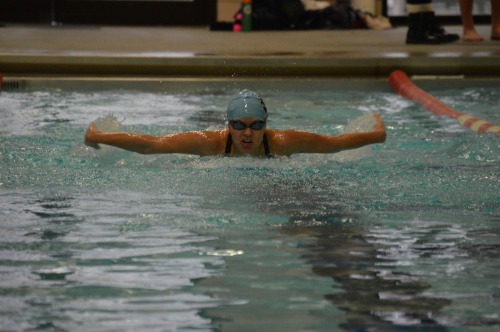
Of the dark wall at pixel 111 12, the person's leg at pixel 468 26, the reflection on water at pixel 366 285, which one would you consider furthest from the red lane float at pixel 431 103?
the dark wall at pixel 111 12

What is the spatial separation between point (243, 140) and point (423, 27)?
5.58 meters

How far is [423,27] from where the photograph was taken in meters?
10.7

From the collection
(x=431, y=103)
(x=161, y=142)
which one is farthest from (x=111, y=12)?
(x=161, y=142)

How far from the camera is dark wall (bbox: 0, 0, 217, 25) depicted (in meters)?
13.7

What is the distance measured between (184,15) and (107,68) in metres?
4.79

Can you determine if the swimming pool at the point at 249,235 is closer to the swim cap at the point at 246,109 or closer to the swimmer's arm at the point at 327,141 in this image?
the swimmer's arm at the point at 327,141

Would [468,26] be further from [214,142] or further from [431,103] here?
[214,142]

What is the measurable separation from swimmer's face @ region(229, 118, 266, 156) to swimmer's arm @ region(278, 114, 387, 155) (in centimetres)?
22

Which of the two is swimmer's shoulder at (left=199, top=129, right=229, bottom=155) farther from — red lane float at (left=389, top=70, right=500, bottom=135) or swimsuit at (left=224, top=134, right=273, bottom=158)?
red lane float at (left=389, top=70, right=500, bottom=135)

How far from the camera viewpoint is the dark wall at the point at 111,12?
45.0 ft

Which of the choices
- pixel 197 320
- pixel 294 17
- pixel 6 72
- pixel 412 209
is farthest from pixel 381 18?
pixel 197 320

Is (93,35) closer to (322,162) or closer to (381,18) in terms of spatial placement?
(381,18)

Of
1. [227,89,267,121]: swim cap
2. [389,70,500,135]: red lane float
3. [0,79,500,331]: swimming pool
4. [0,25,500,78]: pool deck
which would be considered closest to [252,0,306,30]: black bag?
[0,25,500,78]: pool deck

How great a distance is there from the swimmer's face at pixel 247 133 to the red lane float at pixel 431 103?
193 centimetres
